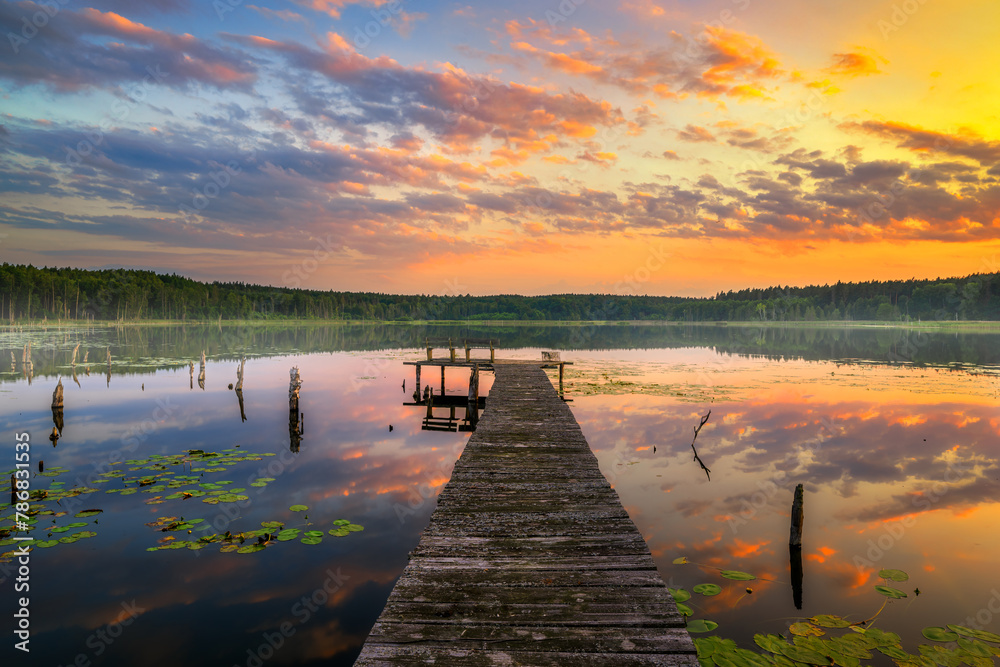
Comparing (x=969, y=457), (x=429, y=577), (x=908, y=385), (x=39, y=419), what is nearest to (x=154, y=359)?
(x=39, y=419)

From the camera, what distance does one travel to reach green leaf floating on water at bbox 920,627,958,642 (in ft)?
23.9

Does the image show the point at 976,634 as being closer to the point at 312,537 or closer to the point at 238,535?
the point at 312,537

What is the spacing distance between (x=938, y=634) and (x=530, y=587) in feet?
22.5

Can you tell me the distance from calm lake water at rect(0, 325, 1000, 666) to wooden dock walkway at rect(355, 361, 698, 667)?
2755 millimetres

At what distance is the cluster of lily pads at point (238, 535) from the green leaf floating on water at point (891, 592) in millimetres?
10330

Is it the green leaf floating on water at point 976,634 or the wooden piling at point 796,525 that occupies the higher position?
the wooden piling at point 796,525

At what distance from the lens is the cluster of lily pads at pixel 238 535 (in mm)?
10073

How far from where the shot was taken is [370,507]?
42.7 ft

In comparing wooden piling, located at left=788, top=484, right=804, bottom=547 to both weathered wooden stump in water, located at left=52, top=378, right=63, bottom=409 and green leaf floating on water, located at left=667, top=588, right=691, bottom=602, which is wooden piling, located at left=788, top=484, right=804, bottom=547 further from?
weathered wooden stump in water, located at left=52, top=378, right=63, bottom=409

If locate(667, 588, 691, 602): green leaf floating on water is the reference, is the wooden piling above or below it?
above

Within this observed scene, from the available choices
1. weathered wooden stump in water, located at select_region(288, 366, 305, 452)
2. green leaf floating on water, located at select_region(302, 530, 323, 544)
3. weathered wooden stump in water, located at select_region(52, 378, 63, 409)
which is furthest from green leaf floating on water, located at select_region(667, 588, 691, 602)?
weathered wooden stump in water, located at select_region(52, 378, 63, 409)

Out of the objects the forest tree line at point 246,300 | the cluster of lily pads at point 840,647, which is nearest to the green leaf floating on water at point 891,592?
the cluster of lily pads at point 840,647

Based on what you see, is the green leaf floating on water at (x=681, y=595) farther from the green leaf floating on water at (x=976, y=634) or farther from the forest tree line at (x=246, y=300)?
the forest tree line at (x=246, y=300)

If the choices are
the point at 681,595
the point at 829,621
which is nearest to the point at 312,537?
the point at 681,595
